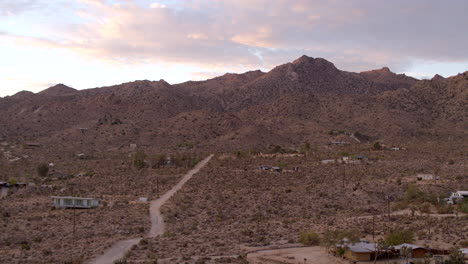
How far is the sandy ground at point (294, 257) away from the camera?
28422 millimetres

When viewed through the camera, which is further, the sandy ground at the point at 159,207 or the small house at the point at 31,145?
the small house at the point at 31,145

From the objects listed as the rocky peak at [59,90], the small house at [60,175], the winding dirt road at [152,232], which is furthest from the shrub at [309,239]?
the rocky peak at [59,90]

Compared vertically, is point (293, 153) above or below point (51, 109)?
below

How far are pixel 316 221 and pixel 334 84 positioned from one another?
415ft

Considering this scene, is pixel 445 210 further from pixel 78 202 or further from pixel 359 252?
pixel 78 202

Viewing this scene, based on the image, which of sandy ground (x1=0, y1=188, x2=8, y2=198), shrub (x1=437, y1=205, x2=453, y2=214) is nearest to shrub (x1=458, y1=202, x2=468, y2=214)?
shrub (x1=437, y1=205, x2=453, y2=214)

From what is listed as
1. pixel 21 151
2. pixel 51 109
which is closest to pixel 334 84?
pixel 51 109

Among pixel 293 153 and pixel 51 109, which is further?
pixel 51 109

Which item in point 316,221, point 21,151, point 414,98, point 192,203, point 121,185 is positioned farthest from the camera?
point 414,98

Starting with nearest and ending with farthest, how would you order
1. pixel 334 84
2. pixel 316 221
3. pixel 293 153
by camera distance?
pixel 316 221 < pixel 293 153 < pixel 334 84

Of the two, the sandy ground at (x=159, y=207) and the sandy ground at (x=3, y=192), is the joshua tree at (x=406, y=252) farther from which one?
the sandy ground at (x=3, y=192)

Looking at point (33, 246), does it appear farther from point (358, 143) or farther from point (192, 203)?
point (358, 143)

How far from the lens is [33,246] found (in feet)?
110

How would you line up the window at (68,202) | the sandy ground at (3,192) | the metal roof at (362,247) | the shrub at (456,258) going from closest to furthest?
1. the shrub at (456,258)
2. the metal roof at (362,247)
3. the window at (68,202)
4. the sandy ground at (3,192)
